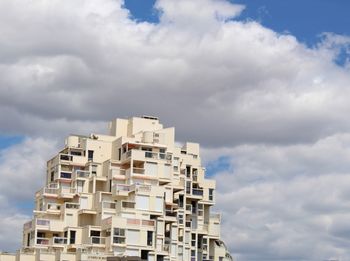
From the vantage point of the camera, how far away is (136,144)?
446 feet

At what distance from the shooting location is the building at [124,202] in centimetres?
12688

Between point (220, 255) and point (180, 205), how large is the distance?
13992 millimetres

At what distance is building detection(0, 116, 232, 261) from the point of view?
126875mm

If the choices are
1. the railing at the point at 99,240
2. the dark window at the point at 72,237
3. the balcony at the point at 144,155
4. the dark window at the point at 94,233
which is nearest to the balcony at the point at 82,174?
the balcony at the point at 144,155

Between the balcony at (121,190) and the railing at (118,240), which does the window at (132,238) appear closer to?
the railing at (118,240)

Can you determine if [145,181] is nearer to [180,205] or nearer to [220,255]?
[180,205]

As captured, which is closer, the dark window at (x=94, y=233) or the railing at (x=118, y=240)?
the railing at (x=118, y=240)

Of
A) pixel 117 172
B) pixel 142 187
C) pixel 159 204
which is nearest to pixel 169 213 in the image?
pixel 159 204

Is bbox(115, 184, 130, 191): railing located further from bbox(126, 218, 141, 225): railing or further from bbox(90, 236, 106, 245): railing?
bbox(90, 236, 106, 245): railing

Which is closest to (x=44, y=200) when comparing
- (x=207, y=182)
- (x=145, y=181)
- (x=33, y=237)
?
(x=33, y=237)

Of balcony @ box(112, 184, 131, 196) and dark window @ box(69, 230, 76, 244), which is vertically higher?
balcony @ box(112, 184, 131, 196)

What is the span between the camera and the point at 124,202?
130 meters

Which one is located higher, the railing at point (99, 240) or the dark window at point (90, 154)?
the dark window at point (90, 154)

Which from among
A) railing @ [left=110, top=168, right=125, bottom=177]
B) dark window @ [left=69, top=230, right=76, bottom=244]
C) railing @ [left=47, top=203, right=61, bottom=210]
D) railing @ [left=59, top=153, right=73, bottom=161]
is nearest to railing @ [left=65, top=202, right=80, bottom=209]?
railing @ [left=47, top=203, right=61, bottom=210]
